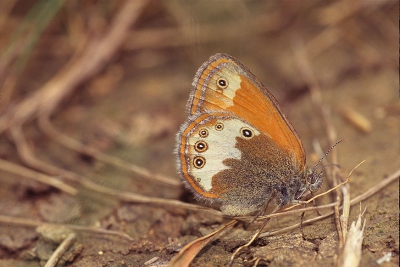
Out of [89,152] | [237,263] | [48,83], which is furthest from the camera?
[48,83]

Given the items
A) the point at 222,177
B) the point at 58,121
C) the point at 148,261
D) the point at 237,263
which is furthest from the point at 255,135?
the point at 58,121

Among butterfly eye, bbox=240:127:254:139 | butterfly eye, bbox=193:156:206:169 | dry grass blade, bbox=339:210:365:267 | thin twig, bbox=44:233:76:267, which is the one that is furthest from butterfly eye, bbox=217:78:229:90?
thin twig, bbox=44:233:76:267

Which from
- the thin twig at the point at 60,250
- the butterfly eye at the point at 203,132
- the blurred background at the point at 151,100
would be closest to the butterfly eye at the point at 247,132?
the butterfly eye at the point at 203,132

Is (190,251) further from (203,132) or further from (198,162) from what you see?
(203,132)

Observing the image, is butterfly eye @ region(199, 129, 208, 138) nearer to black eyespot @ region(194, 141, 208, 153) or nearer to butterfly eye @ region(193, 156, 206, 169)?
black eyespot @ region(194, 141, 208, 153)

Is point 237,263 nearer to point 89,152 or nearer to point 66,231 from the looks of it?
point 66,231

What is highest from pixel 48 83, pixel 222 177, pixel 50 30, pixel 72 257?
pixel 50 30

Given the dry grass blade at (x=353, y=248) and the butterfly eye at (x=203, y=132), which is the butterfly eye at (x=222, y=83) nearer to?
the butterfly eye at (x=203, y=132)

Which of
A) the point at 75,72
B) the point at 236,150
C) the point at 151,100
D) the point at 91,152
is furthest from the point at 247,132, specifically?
the point at 75,72
